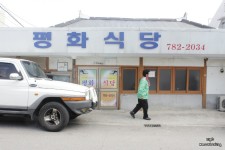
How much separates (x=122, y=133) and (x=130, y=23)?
993cm

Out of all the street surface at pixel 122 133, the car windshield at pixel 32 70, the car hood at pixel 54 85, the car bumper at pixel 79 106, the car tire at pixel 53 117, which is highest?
the car windshield at pixel 32 70

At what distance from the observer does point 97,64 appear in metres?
11.0

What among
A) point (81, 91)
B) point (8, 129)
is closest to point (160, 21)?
point (81, 91)

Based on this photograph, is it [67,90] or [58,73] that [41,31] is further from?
[67,90]

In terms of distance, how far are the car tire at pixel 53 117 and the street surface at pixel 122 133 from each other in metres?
0.19

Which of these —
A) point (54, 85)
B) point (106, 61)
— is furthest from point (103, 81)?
point (54, 85)

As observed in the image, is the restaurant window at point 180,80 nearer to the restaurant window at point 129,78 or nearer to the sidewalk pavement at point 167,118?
the sidewalk pavement at point 167,118

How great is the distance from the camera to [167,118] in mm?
9508

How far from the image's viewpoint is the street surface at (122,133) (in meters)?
6.09

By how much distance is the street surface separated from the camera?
609 centimetres

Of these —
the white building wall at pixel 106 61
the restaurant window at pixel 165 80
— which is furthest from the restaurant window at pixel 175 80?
the white building wall at pixel 106 61

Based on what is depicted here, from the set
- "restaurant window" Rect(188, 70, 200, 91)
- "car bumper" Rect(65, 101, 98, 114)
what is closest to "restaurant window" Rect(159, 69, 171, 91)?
"restaurant window" Rect(188, 70, 200, 91)

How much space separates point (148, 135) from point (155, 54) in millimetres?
4216

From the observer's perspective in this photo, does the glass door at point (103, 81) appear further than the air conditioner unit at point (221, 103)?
Yes
